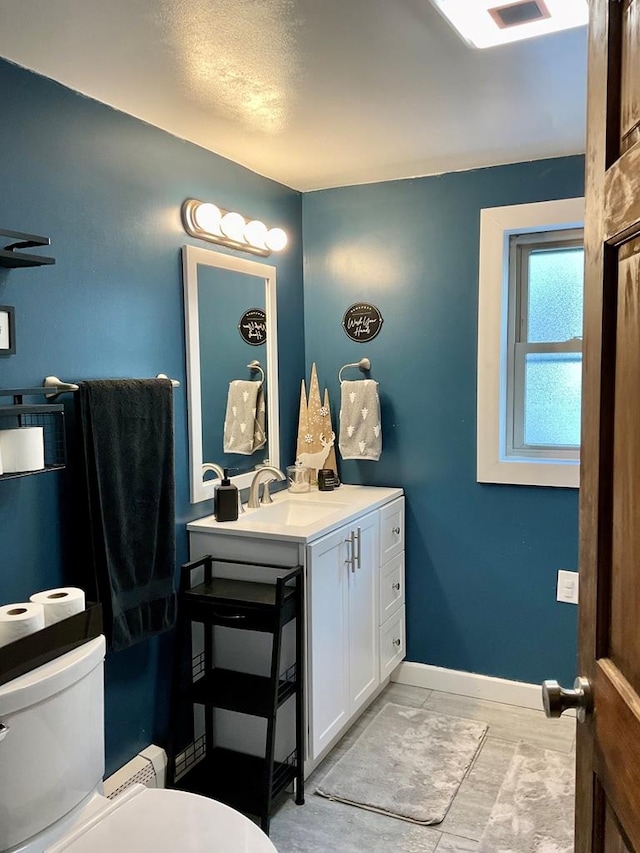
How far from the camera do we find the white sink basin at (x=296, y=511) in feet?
8.93

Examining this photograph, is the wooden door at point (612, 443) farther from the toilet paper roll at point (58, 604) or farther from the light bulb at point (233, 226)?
the light bulb at point (233, 226)

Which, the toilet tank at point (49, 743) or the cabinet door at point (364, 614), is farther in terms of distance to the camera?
the cabinet door at point (364, 614)

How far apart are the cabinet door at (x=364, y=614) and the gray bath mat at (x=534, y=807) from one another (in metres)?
0.61

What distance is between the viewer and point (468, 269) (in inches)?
113

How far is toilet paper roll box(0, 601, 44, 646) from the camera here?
4.96ft

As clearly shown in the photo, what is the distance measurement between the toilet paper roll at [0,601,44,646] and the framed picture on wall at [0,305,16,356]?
2.05 ft

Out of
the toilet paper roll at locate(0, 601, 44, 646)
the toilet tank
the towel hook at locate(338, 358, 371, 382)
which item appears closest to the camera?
Answer: the toilet tank

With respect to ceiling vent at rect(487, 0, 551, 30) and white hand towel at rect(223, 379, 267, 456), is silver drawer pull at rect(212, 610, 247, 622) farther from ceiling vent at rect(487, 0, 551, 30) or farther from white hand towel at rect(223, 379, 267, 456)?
ceiling vent at rect(487, 0, 551, 30)

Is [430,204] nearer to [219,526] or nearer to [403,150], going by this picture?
[403,150]

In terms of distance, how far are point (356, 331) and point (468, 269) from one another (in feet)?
1.87

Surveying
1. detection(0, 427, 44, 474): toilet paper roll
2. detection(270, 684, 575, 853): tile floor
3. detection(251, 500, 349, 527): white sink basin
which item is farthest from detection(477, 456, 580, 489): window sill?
detection(0, 427, 44, 474): toilet paper roll

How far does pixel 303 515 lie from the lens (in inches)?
111

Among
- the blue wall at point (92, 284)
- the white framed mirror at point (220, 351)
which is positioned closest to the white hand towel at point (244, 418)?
the white framed mirror at point (220, 351)

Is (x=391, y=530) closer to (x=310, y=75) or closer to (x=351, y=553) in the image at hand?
(x=351, y=553)
